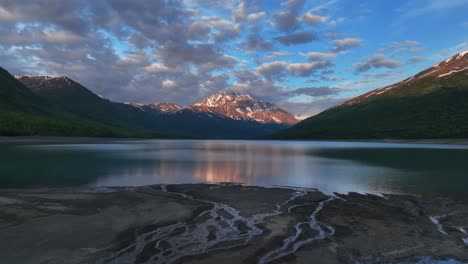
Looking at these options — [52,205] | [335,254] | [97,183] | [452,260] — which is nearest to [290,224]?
[335,254]

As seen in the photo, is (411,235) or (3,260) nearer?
(3,260)

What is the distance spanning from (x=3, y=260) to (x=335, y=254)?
634 inches

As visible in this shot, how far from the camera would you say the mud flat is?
16438mm

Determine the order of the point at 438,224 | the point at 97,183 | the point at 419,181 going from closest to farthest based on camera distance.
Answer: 1. the point at 438,224
2. the point at 97,183
3. the point at 419,181

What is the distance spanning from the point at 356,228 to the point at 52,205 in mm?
23473

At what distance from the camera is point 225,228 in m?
21.4

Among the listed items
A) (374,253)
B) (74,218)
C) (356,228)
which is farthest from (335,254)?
(74,218)

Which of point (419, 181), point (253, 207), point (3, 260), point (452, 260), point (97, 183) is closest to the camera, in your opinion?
point (3, 260)

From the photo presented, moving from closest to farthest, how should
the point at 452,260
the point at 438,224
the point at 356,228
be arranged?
the point at 452,260, the point at 356,228, the point at 438,224

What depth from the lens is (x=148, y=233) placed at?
19703 mm

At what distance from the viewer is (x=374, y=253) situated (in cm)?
1730

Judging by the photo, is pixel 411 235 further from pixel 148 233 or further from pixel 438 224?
pixel 148 233

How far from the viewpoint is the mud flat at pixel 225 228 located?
647 inches

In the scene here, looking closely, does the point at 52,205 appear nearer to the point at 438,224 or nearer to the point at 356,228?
the point at 356,228
